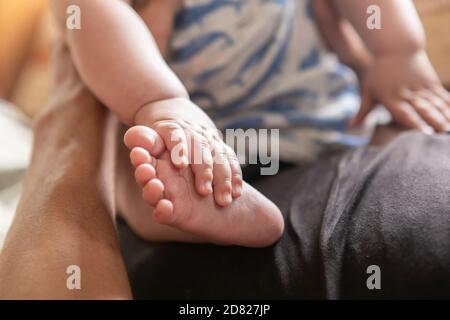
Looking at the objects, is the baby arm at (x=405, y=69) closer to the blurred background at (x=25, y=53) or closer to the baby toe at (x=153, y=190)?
the baby toe at (x=153, y=190)

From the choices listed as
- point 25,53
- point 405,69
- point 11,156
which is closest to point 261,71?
point 405,69

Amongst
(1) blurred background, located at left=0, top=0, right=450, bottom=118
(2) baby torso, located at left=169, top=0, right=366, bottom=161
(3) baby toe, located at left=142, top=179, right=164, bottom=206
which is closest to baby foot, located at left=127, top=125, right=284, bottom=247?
(3) baby toe, located at left=142, top=179, right=164, bottom=206

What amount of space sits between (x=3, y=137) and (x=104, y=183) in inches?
15.8

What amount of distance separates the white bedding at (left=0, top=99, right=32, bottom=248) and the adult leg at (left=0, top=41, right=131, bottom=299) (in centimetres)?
10

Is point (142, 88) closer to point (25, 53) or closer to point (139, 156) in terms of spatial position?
point (139, 156)

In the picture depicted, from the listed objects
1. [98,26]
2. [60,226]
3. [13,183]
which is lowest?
[13,183]

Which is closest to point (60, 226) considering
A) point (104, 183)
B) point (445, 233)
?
point (104, 183)

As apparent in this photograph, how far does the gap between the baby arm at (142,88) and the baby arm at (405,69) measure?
0.89ft

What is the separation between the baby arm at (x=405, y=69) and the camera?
62 cm

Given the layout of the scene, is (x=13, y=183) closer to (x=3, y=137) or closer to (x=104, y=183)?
(x=3, y=137)

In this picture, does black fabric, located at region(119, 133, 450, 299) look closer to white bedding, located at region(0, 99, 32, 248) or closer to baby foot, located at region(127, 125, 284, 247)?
baby foot, located at region(127, 125, 284, 247)

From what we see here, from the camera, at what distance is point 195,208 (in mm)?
419

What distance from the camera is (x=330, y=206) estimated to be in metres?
0.48

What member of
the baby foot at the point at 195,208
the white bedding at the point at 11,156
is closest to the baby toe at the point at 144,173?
the baby foot at the point at 195,208
